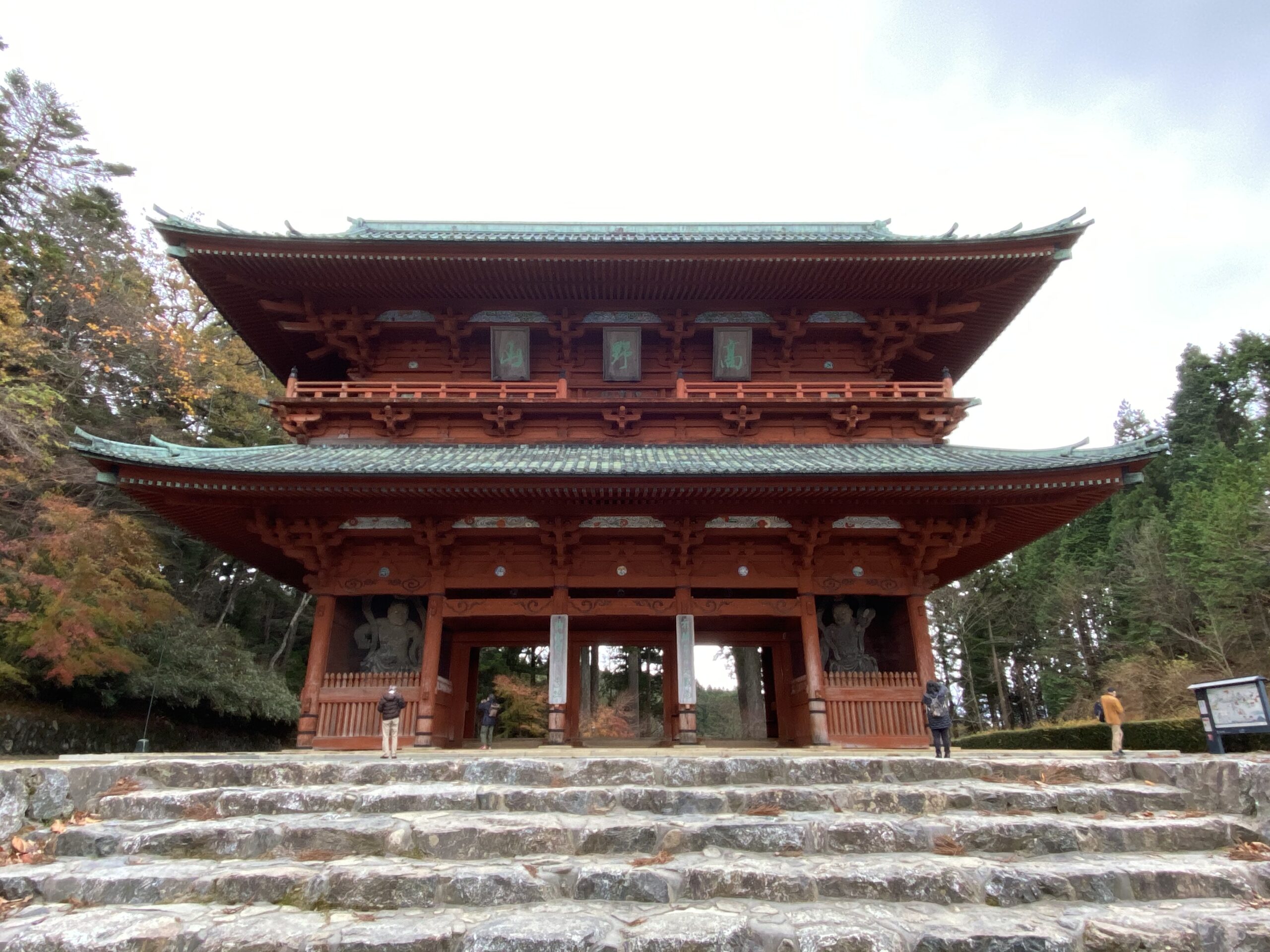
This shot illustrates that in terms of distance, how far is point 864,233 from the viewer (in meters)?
17.8

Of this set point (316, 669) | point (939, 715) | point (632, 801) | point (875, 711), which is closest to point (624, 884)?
point (632, 801)

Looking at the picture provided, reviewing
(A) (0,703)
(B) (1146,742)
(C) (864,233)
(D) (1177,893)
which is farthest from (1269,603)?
(A) (0,703)

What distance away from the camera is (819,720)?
1159 centimetres

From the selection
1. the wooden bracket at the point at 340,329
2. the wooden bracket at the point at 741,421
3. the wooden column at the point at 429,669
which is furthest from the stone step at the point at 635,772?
the wooden bracket at the point at 340,329

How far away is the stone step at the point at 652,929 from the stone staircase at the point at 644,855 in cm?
2

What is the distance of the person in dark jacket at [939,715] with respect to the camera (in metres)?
9.20

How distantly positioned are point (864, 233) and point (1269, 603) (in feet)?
85.8

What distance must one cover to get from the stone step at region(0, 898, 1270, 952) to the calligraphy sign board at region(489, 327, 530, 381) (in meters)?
11.0

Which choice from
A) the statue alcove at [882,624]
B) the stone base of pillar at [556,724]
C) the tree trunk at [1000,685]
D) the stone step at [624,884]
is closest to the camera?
the stone step at [624,884]

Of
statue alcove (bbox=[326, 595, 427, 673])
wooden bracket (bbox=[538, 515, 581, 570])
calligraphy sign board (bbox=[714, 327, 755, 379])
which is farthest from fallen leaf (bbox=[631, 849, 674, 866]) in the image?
calligraphy sign board (bbox=[714, 327, 755, 379])

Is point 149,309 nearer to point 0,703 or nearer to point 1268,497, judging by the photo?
point 0,703

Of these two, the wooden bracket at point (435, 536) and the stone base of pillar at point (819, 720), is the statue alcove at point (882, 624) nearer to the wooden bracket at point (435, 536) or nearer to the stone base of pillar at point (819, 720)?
the stone base of pillar at point (819, 720)

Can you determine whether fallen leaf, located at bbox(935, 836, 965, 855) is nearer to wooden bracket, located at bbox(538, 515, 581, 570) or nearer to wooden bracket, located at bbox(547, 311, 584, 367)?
wooden bracket, located at bbox(538, 515, 581, 570)

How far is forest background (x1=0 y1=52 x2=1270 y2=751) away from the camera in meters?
16.5
